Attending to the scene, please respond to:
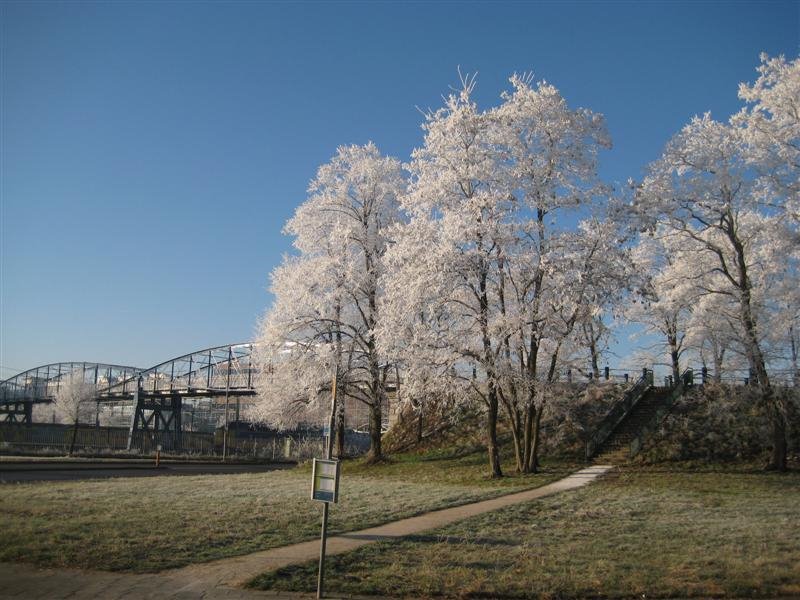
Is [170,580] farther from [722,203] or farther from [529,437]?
[722,203]

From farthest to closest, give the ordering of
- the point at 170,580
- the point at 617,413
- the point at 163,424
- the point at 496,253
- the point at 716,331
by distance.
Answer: the point at 163,424 → the point at 617,413 → the point at 716,331 → the point at 496,253 → the point at 170,580

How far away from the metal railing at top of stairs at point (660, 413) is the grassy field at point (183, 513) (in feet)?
12.8

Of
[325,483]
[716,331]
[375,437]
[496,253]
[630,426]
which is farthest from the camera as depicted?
[375,437]

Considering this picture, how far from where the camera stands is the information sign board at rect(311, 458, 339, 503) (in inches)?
342

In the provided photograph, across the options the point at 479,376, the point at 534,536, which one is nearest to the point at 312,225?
the point at 479,376

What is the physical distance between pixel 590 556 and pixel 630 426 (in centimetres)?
2137

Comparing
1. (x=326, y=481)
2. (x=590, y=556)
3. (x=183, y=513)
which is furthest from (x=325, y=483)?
(x=183, y=513)

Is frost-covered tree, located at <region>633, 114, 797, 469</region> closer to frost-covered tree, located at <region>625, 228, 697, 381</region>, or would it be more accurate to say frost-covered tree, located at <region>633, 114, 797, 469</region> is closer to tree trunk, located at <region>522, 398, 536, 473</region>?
frost-covered tree, located at <region>625, 228, 697, 381</region>

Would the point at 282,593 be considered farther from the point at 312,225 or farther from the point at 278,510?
the point at 312,225

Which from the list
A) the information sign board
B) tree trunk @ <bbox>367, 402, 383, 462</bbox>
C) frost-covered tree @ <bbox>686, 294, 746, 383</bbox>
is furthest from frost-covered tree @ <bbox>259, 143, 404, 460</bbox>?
the information sign board

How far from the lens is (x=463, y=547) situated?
1134 cm

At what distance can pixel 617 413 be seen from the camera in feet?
101

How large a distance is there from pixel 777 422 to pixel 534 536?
15.6 meters

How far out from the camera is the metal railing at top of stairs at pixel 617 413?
28344mm
